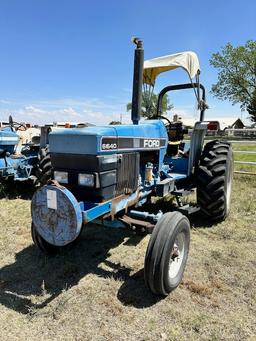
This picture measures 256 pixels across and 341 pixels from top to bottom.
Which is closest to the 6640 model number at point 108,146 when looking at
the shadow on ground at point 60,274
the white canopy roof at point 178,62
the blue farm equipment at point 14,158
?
the shadow on ground at point 60,274

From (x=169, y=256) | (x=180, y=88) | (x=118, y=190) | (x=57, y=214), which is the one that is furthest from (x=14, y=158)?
(x=169, y=256)

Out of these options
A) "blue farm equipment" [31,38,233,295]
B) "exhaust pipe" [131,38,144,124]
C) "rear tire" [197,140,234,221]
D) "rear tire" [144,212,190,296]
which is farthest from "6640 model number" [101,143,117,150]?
"rear tire" [197,140,234,221]

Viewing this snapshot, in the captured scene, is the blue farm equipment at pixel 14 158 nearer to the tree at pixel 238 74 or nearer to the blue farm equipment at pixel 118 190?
the blue farm equipment at pixel 118 190

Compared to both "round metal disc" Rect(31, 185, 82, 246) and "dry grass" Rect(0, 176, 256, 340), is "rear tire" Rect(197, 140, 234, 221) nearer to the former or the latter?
"dry grass" Rect(0, 176, 256, 340)

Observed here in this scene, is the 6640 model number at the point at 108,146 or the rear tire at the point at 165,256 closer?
the rear tire at the point at 165,256

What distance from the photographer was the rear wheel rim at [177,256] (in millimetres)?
3336

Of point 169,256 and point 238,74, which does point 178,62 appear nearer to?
point 169,256

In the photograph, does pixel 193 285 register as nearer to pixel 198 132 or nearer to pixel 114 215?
pixel 114 215

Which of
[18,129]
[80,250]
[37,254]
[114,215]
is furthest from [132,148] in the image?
[18,129]

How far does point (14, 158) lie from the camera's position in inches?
287

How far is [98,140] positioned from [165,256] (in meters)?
1.24

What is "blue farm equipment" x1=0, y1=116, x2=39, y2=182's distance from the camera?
7121 mm

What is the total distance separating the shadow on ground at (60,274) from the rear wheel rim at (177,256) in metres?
0.32

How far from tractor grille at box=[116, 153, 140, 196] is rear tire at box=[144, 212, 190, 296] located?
606 mm
